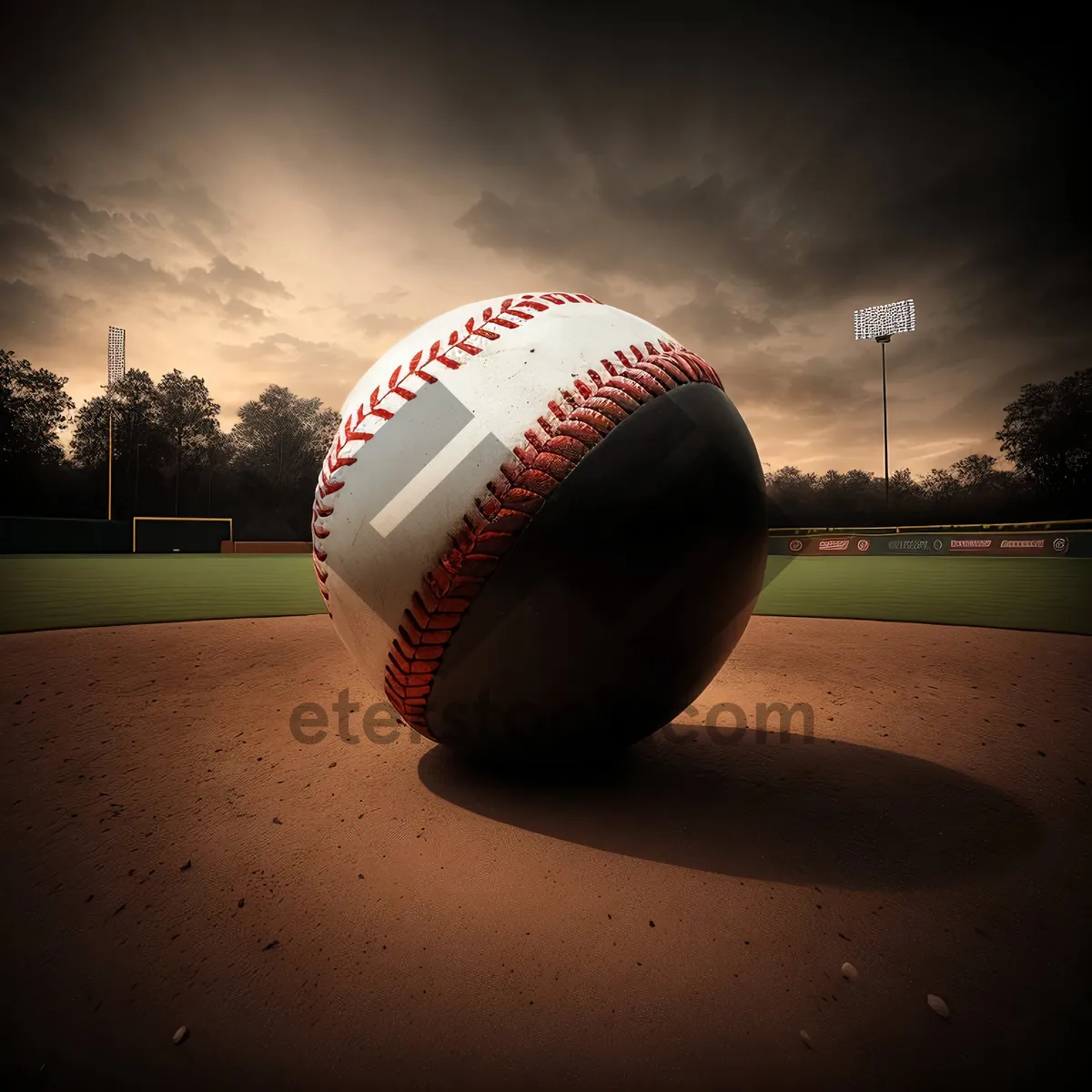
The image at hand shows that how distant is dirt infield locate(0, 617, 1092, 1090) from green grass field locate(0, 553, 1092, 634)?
14.9ft

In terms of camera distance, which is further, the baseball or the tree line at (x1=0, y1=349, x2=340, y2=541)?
the tree line at (x1=0, y1=349, x2=340, y2=541)

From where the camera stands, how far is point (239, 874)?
1882mm

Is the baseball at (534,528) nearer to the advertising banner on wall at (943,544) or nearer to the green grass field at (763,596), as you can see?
the green grass field at (763,596)

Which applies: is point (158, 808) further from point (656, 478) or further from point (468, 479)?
point (656, 478)

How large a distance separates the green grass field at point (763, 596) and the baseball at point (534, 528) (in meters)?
5.82

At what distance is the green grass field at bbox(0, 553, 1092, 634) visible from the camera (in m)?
→ 7.11

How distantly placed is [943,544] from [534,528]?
27.2 meters

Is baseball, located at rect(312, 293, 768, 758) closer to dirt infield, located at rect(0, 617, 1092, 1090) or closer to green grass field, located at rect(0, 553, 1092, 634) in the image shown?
dirt infield, located at rect(0, 617, 1092, 1090)

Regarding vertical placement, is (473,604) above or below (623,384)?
below

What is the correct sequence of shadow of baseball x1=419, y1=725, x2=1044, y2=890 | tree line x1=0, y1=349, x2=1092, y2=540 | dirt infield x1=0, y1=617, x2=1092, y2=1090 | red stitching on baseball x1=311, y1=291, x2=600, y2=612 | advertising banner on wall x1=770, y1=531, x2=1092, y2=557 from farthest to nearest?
tree line x1=0, y1=349, x2=1092, y2=540
advertising banner on wall x1=770, y1=531, x2=1092, y2=557
red stitching on baseball x1=311, y1=291, x2=600, y2=612
shadow of baseball x1=419, y1=725, x2=1044, y2=890
dirt infield x1=0, y1=617, x2=1092, y2=1090

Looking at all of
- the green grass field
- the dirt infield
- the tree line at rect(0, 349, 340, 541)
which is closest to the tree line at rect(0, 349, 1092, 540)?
the tree line at rect(0, 349, 340, 541)

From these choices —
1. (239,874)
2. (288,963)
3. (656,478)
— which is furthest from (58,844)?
(656,478)

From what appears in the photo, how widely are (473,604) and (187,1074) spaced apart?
126cm

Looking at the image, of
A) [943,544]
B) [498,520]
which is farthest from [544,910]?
[943,544]
